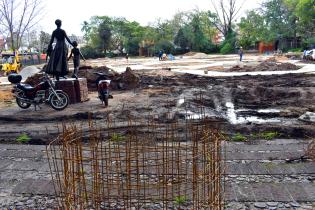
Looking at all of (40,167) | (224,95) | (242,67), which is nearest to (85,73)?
(224,95)

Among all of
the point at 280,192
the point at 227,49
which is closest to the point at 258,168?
the point at 280,192

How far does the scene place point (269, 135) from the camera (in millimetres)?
6688

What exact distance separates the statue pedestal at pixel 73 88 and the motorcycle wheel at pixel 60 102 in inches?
28.3

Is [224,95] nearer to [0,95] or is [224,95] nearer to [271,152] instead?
[271,152]

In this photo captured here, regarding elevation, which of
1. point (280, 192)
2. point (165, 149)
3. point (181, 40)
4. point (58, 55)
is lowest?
point (280, 192)

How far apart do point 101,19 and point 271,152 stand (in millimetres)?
48356

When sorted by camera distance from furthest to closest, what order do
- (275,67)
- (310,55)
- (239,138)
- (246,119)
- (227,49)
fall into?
(227,49) < (310,55) < (275,67) < (246,119) < (239,138)

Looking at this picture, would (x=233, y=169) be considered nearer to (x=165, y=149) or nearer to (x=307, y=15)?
(x=165, y=149)

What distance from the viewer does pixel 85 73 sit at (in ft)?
48.2

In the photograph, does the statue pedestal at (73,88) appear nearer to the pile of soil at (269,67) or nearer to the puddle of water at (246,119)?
the puddle of water at (246,119)

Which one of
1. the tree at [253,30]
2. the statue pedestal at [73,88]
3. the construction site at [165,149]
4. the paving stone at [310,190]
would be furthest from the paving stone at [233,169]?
the tree at [253,30]

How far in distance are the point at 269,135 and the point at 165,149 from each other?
2653mm

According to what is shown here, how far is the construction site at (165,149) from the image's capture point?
3.39 m

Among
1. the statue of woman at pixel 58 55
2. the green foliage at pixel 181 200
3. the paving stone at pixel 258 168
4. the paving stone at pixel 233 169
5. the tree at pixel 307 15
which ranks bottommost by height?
the paving stone at pixel 233 169
